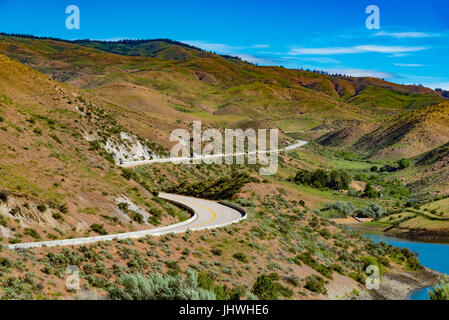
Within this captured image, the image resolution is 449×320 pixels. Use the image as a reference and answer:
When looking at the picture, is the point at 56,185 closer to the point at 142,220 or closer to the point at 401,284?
the point at 142,220

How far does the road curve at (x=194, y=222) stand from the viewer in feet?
91.6

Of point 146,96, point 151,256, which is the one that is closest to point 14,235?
point 151,256

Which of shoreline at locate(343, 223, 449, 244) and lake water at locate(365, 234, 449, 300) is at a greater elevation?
shoreline at locate(343, 223, 449, 244)

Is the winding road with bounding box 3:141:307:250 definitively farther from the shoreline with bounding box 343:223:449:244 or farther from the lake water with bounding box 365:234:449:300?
the shoreline with bounding box 343:223:449:244

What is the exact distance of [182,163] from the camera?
87.3m

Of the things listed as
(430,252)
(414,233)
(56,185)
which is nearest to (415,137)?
(414,233)

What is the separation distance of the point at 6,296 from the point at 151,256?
12023mm

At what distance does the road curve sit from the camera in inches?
1100

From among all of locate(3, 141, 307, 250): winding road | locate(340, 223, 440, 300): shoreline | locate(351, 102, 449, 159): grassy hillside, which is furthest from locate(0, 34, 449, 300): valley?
locate(351, 102, 449, 159): grassy hillside

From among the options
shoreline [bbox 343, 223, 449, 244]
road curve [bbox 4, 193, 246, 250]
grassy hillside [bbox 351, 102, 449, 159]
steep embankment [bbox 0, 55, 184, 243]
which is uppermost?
grassy hillside [bbox 351, 102, 449, 159]

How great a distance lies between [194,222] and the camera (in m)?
44.9

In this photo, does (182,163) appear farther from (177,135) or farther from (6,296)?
(6,296)

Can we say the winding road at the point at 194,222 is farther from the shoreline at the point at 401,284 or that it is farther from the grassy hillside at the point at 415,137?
the grassy hillside at the point at 415,137

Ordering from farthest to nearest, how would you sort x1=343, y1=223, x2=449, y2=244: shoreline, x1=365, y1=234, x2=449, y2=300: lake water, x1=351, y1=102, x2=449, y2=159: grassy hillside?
x1=351, y1=102, x2=449, y2=159: grassy hillside → x1=343, y1=223, x2=449, y2=244: shoreline → x1=365, y1=234, x2=449, y2=300: lake water
